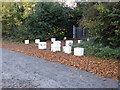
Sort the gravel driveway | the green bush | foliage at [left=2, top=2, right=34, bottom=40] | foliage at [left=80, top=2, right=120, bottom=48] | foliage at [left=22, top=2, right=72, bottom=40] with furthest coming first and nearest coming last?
foliage at [left=2, top=2, right=34, bottom=40] < foliage at [left=22, top=2, right=72, bottom=40] < foliage at [left=80, top=2, right=120, bottom=48] < the green bush < the gravel driveway

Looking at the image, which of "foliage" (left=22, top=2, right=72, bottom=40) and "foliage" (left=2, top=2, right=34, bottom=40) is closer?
"foliage" (left=22, top=2, right=72, bottom=40)

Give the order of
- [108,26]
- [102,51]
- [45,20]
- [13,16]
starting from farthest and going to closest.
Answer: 1. [13,16]
2. [45,20]
3. [108,26]
4. [102,51]

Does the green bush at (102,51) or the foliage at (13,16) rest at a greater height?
the foliage at (13,16)

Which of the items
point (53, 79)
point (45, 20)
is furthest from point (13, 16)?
point (53, 79)

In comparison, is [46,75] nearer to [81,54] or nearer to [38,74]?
[38,74]

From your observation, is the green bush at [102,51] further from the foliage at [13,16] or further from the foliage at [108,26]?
the foliage at [13,16]

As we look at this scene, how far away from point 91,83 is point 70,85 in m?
0.52

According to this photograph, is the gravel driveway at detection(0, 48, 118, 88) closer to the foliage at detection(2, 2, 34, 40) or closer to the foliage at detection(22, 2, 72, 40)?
the foliage at detection(22, 2, 72, 40)

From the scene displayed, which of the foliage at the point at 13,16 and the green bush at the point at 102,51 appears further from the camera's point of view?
the foliage at the point at 13,16

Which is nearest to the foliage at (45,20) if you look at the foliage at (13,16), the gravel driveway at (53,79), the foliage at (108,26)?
the foliage at (13,16)

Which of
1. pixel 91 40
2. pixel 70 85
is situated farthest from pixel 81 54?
pixel 70 85

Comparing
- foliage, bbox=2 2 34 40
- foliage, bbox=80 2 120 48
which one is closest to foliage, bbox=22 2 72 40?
foliage, bbox=2 2 34 40

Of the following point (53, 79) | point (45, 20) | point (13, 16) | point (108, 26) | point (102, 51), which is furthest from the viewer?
point (13, 16)

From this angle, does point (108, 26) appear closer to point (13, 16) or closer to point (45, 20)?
point (45, 20)
